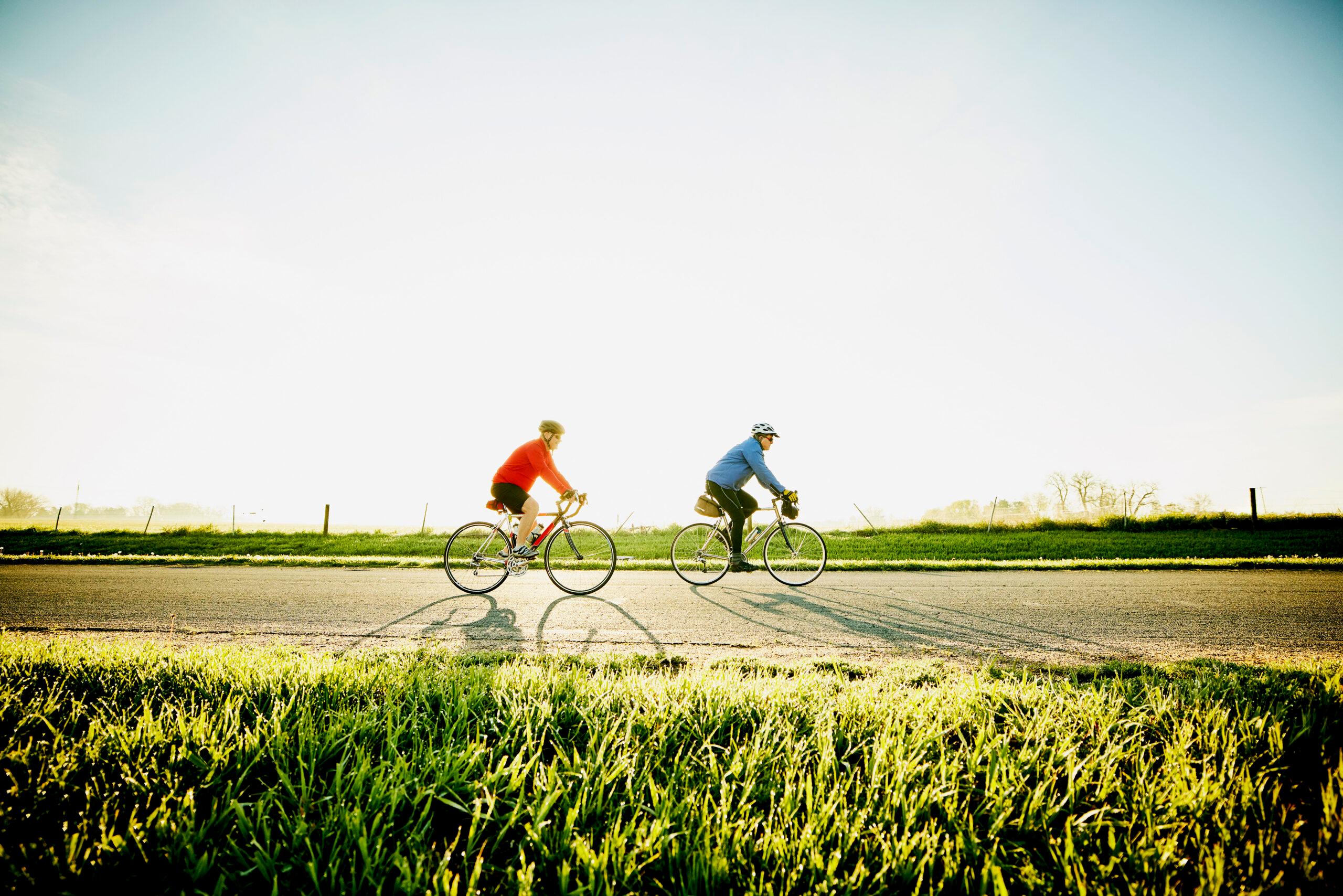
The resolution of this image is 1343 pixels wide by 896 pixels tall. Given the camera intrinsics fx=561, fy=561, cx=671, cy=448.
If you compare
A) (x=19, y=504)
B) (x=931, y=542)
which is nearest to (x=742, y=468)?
(x=931, y=542)

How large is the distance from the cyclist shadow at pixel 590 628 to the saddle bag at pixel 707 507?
234 centimetres

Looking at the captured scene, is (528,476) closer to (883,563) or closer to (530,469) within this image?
(530,469)

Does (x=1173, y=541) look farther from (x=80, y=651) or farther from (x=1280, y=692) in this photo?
(x=80, y=651)

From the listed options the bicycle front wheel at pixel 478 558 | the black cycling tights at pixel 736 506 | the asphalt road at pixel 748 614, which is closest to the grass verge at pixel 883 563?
the asphalt road at pixel 748 614

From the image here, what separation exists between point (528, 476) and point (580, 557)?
55.9 inches

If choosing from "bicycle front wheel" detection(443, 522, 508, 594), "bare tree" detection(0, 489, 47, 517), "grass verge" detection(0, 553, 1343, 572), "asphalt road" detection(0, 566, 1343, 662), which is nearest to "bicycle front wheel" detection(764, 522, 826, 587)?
"asphalt road" detection(0, 566, 1343, 662)

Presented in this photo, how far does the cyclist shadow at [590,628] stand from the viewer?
15.6 feet

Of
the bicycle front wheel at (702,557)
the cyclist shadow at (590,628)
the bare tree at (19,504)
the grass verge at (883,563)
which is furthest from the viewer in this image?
the bare tree at (19,504)

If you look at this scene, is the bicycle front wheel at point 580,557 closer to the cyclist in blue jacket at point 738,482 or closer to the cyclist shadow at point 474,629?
the cyclist shadow at point 474,629

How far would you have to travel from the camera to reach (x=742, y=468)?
9.04 m

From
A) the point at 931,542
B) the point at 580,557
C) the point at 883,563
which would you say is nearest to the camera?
the point at 580,557

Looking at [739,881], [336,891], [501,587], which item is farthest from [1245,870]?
[501,587]

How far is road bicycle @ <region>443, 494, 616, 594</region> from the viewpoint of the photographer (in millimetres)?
8234

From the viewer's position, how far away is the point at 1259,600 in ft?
22.4
